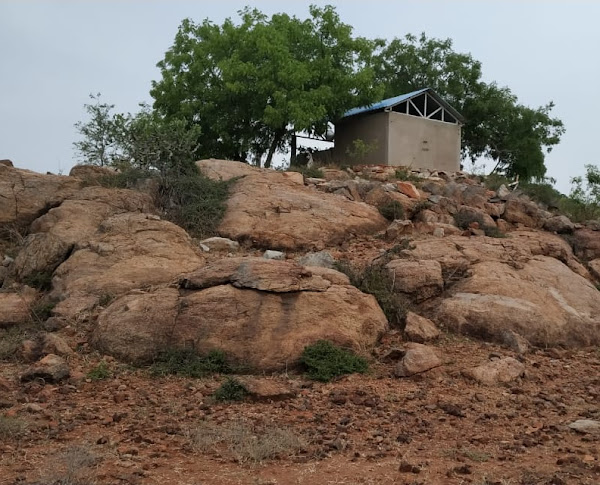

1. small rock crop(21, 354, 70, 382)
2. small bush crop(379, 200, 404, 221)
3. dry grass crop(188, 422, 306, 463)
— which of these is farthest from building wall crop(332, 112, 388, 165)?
dry grass crop(188, 422, 306, 463)

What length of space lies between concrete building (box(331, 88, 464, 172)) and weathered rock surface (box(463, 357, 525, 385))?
11.9m

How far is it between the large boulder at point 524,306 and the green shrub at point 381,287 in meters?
0.53

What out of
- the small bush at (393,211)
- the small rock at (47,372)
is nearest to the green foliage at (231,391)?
the small rock at (47,372)

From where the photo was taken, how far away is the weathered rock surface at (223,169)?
1084 centimetres

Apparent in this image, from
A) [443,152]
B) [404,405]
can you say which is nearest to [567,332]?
[404,405]

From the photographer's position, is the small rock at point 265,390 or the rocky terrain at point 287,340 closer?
the rocky terrain at point 287,340

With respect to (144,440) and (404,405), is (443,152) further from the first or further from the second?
(144,440)

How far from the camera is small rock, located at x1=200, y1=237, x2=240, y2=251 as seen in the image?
8547 millimetres

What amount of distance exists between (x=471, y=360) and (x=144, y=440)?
346 cm

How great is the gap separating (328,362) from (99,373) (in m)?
2.06

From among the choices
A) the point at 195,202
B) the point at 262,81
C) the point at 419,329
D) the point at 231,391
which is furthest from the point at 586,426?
the point at 262,81

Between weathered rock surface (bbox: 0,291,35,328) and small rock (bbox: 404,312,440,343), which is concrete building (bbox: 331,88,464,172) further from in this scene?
weathered rock surface (bbox: 0,291,35,328)

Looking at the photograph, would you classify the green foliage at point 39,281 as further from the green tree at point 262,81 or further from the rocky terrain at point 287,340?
the green tree at point 262,81

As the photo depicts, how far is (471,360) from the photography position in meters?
6.44
